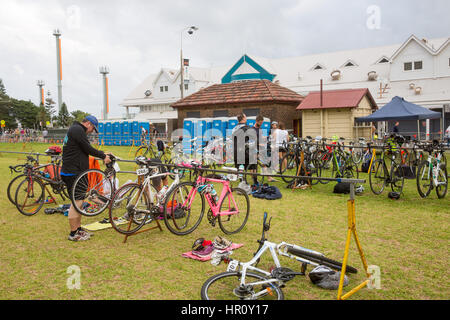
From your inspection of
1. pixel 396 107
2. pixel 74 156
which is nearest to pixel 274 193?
pixel 74 156

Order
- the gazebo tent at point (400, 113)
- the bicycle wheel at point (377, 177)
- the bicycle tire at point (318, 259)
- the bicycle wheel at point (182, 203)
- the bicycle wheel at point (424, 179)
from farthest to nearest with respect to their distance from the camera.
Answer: the gazebo tent at point (400, 113)
the bicycle wheel at point (377, 177)
the bicycle wheel at point (424, 179)
the bicycle wheel at point (182, 203)
the bicycle tire at point (318, 259)

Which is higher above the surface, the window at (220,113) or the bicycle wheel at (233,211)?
the window at (220,113)

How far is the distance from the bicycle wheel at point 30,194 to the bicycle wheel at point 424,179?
8498mm

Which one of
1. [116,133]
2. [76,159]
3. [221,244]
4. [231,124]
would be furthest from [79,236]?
[116,133]

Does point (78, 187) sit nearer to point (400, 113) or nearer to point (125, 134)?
point (400, 113)

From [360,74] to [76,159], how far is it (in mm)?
33322

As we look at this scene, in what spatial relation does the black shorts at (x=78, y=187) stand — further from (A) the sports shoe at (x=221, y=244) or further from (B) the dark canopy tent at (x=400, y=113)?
(B) the dark canopy tent at (x=400, y=113)

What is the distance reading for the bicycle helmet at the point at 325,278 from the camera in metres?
4.07

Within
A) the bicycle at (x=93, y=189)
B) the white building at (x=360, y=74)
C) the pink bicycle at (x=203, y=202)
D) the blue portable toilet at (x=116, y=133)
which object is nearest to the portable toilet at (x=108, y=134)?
the blue portable toilet at (x=116, y=133)

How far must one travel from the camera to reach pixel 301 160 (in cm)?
1047

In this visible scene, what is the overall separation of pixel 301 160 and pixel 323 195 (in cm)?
137

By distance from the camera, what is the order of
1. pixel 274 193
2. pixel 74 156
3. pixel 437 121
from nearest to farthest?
pixel 74 156
pixel 274 193
pixel 437 121
